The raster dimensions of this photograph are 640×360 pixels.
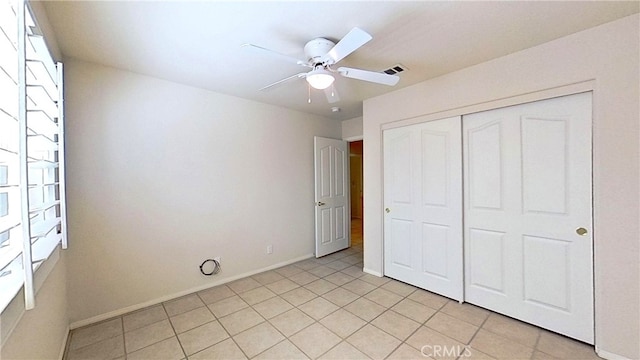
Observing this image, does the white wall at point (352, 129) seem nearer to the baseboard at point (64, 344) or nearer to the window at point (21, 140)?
the window at point (21, 140)

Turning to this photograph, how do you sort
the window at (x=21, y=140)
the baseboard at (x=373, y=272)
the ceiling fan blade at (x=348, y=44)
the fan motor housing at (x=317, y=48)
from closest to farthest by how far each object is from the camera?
1. the window at (x=21, y=140)
2. the ceiling fan blade at (x=348, y=44)
3. the fan motor housing at (x=317, y=48)
4. the baseboard at (x=373, y=272)

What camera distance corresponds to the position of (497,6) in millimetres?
1534

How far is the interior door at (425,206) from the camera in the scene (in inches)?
100

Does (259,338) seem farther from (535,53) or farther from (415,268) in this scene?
(535,53)

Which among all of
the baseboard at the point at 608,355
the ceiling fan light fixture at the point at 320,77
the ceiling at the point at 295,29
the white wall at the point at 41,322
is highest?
the ceiling at the point at 295,29

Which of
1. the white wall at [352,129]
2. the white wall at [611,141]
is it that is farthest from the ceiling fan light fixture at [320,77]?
the white wall at [352,129]

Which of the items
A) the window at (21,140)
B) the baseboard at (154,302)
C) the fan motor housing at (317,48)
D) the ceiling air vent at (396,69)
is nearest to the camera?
the window at (21,140)

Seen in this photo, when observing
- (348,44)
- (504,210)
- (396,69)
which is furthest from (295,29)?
(504,210)

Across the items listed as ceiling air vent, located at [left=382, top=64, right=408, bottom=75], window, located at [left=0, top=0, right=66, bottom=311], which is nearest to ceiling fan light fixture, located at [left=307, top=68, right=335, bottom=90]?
ceiling air vent, located at [left=382, top=64, right=408, bottom=75]

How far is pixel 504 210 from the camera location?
7.36ft

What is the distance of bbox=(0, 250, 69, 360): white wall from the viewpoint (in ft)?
3.21

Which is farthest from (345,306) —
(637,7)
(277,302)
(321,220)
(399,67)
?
(637,7)

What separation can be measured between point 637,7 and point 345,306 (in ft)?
10.1

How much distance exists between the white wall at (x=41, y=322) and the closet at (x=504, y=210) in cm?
299
